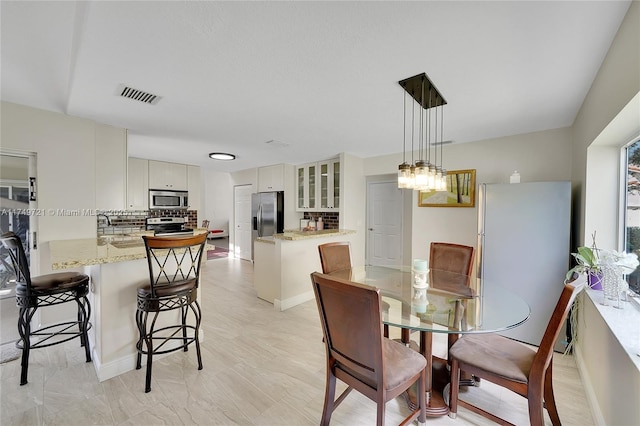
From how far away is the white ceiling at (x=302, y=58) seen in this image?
1280mm

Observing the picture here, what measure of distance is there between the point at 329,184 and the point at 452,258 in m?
2.76

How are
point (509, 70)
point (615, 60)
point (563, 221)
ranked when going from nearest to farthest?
point (615, 60) → point (509, 70) → point (563, 221)

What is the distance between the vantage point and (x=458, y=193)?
366 centimetres

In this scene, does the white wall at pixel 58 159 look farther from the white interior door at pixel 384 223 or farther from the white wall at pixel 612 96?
the white wall at pixel 612 96

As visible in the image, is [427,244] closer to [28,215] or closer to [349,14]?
[349,14]

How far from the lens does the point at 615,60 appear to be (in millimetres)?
1438

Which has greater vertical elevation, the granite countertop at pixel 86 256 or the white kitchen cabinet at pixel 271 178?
the white kitchen cabinet at pixel 271 178

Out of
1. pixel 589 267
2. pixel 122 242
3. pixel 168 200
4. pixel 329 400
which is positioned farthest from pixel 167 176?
pixel 589 267

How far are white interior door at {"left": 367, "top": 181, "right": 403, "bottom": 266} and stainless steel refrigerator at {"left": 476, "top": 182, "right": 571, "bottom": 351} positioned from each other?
2.00m

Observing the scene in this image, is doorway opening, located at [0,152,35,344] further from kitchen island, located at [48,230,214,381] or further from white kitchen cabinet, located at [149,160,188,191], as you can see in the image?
white kitchen cabinet, located at [149,160,188,191]

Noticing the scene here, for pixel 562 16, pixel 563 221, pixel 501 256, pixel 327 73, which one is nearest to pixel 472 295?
pixel 501 256

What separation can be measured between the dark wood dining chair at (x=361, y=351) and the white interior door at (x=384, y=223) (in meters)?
3.40

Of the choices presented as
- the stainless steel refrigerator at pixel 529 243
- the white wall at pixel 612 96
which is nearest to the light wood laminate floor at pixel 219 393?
the stainless steel refrigerator at pixel 529 243

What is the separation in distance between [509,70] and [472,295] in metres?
1.64
